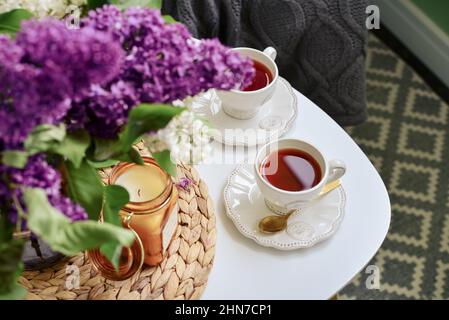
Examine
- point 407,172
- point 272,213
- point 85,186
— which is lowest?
point 407,172

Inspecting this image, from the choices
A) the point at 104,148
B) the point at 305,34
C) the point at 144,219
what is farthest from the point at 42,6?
the point at 305,34

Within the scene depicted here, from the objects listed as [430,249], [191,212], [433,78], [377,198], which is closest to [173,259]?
[191,212]

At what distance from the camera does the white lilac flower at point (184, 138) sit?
517 mm

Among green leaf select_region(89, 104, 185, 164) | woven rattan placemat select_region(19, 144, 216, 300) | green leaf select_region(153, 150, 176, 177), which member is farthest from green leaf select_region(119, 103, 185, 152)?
woven rattan placemat select_region(19, 144, 216, 300)

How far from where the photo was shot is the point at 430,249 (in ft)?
4.54

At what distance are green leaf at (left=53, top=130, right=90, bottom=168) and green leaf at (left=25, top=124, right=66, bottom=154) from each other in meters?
0.01

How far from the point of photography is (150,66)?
0.45m

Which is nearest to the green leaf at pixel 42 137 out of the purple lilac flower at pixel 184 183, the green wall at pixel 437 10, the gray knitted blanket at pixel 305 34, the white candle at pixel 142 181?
the white candle at pixel 142 181

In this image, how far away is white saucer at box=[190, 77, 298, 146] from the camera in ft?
2.86

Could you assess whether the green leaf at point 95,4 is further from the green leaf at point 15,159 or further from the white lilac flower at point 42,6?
the green leaf at point 15,159

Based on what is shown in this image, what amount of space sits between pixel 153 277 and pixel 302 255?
20 cm

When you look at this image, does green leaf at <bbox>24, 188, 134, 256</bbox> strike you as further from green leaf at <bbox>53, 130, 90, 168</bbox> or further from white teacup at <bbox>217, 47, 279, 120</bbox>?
white teacup at <bbox>217, 47, 279, 120</bbox>

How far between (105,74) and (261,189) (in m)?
0.38

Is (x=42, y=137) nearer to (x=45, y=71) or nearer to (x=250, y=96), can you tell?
(x=45, y=71)
